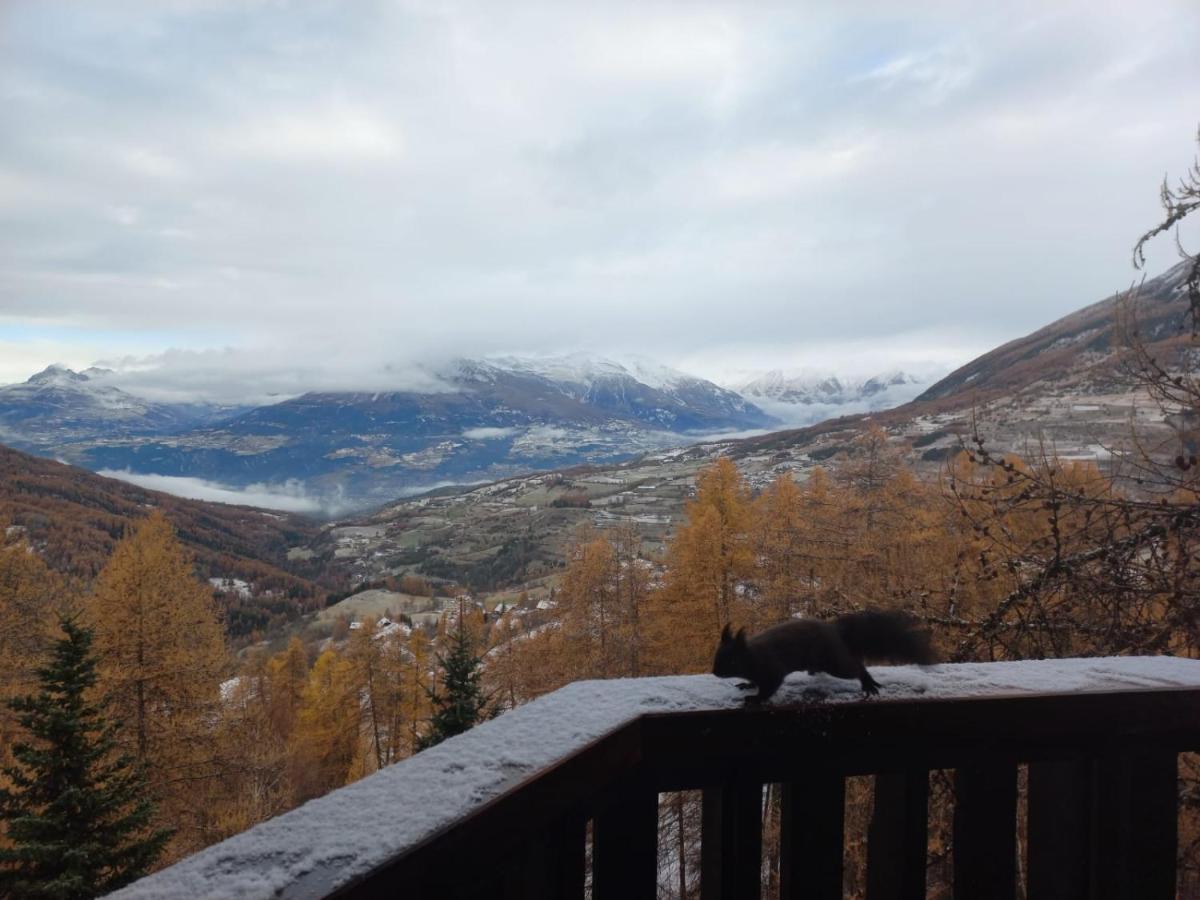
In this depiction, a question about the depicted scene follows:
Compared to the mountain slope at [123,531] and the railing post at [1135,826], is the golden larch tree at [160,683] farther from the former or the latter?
the mountain slope at [123,531]

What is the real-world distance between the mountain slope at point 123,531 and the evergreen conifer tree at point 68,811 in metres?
67.4

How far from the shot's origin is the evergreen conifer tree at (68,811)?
32.5 feet

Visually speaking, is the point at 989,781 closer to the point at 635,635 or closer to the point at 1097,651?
the point at 1097,651

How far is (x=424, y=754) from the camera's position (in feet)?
4.83

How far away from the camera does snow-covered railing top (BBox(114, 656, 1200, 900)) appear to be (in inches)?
43.6

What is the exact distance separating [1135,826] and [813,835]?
0.93 metres

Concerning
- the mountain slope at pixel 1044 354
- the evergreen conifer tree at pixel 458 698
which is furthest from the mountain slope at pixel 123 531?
the mountain slope at pixel 1044 354

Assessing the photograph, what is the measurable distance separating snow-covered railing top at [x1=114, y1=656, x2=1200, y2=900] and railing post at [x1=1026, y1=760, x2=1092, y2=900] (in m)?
0.11

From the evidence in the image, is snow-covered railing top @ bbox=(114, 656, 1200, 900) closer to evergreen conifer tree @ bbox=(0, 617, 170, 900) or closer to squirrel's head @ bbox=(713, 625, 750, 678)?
squirrel's head @ bbox=(713, 625, 750, 678)

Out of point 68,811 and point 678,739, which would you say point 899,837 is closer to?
point 678,739

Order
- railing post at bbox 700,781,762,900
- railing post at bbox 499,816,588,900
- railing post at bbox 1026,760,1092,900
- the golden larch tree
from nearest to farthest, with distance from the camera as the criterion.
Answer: railing post at bbox 499,816,588,900 → railing post at bbox 700,781,762,900 → railing post at bbox 1026,760,1092,900 → the golden larch tree

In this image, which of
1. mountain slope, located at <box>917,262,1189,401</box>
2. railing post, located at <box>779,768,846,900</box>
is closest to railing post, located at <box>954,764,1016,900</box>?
railing post, located at <box>779,768,846,900</box>

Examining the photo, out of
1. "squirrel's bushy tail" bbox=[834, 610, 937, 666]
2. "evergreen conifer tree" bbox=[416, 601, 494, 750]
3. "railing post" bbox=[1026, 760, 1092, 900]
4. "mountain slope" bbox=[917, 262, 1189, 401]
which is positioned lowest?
"evergreen conifer tree" bbox=[416, 601, 494, 750]

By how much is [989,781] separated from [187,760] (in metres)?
20.9
